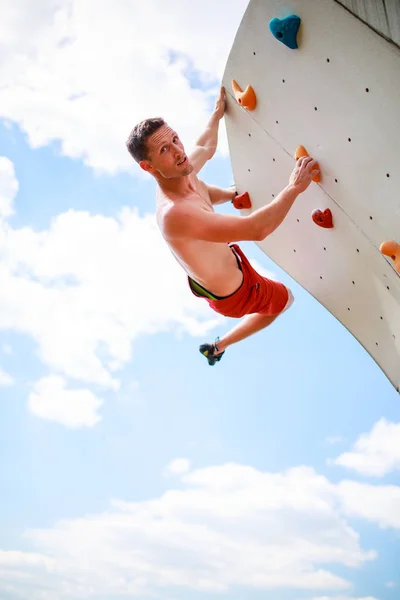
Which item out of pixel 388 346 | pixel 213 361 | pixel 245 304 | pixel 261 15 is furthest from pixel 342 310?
pixel 261 15

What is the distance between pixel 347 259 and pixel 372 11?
3.80 feet

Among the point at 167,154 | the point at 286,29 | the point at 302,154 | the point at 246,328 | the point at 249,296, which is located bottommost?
the point at 246,328

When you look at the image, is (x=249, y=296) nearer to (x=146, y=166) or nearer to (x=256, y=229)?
(x=256, y=229)

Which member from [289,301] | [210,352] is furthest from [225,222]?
[210,352]

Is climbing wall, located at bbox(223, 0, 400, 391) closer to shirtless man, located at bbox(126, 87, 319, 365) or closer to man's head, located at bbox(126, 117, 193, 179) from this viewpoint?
shirtless man, located at bbox(126, 87, 319, 365)

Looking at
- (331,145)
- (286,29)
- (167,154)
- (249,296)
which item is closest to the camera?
(286,29)

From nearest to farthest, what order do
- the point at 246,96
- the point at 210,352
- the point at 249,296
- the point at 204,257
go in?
1. the point at 246,96
2. the point at 204,257
3. the point at 249,296
4. the point at 210,352

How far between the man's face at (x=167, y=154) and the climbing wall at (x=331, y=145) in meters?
0.42

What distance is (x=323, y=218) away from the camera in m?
2.59

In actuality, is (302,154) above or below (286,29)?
below

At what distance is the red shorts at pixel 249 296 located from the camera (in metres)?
2.83

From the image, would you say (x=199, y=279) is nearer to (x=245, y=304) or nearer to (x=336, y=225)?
(x=245, y=304)

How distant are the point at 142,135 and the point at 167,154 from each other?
0.13 m

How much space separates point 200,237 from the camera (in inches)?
96.2
